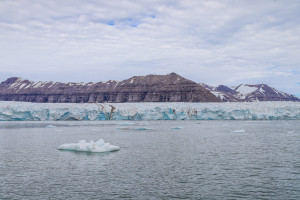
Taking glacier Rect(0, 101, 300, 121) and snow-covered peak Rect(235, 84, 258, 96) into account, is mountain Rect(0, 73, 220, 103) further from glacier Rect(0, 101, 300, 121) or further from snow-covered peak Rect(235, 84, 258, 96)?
snow-covered peak Rect(235, 84, 258, 96)

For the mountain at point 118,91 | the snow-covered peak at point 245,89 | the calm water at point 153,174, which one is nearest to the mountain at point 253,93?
the snow-covered peak at point 245,89

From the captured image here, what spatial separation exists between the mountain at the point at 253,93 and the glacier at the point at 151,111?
291ft

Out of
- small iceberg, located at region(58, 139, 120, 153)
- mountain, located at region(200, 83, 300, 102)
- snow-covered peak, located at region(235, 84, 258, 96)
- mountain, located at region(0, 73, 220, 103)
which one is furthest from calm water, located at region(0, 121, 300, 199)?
snow-covered peak, located at region(235, 84, 258, 96)

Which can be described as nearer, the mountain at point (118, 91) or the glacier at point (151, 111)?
the glacier at point (151, 111)

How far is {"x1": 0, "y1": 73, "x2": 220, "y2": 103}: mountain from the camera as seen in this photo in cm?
8794

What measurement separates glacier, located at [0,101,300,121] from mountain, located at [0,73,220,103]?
135 ft

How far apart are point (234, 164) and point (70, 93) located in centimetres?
9005

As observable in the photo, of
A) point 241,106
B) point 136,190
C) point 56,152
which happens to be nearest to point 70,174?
point 136,190

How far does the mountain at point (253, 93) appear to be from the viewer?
474ft

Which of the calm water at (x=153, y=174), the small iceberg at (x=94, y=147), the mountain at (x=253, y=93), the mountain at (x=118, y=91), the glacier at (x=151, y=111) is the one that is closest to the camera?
the calm water at (x=153, y=174)

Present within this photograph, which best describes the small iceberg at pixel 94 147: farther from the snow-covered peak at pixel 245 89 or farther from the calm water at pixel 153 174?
the snow-covered peak at pixel 245 89

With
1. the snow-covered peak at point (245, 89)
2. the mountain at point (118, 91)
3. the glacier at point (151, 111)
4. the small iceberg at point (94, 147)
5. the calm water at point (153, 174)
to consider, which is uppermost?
the snow-covered peak at point (245, 89)

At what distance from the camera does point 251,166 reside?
37.9 ft

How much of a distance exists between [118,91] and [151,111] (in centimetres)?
5183
